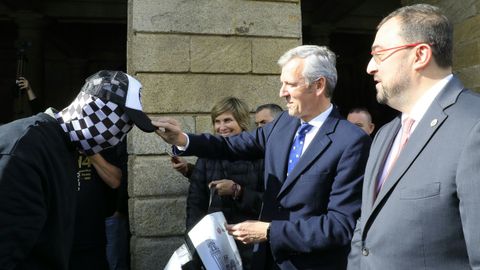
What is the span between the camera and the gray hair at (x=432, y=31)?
5.76ft

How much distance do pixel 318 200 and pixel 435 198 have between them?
32.1 inches

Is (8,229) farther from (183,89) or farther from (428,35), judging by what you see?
(183,89)

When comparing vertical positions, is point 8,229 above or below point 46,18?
below

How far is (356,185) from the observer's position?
7.35 feet

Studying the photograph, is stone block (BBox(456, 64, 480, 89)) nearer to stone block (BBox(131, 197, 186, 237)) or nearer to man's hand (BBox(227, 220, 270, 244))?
stone block (BBox(131, 197, 186, 237))

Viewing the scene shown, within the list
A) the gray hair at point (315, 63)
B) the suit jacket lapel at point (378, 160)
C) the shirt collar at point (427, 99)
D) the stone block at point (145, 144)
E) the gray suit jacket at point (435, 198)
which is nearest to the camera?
the gray suit jacket at point (435, 198)

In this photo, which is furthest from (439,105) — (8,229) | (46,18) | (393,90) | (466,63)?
(46,18)

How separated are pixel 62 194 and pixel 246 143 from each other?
1.27 meters

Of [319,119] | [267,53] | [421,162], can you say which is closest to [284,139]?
[319,119]

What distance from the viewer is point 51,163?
1.72 meters

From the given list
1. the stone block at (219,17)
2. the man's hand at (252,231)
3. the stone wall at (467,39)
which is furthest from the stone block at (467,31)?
the man's hand at (252,231)

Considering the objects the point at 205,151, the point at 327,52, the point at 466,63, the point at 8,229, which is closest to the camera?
the point at 8,229

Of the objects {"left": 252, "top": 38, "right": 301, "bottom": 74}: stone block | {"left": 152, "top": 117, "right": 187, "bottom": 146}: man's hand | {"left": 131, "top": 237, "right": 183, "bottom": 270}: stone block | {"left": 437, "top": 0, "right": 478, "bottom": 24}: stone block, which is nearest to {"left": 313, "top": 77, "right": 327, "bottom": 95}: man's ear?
{"left": 152, "top": 117, "right": 187, "bottom": 146}: man's hand

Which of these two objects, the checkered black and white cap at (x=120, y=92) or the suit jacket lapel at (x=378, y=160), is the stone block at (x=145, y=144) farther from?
the suit jacket lapel at (x=378, y=160)
